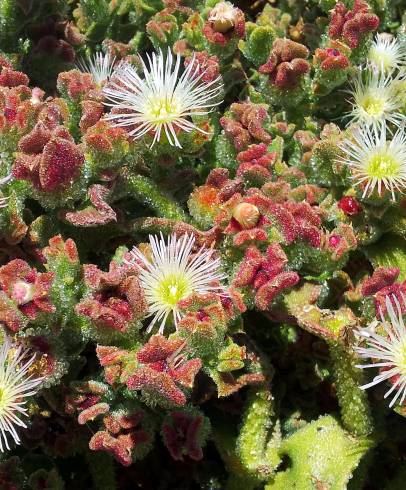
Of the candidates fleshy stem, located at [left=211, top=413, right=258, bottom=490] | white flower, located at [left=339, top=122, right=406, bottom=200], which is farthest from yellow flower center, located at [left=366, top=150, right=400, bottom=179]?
fleshy stem, located at [left=211, top=413, right=258, bottom=490]

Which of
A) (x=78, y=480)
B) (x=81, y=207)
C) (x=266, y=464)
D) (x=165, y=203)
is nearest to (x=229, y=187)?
(x=165, y=203)

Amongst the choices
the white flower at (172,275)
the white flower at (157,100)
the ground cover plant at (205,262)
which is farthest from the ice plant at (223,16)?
the white flower at (172,275)

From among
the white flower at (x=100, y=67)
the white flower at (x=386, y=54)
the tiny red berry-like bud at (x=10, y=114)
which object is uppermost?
the white flower at (x=386, y=54)

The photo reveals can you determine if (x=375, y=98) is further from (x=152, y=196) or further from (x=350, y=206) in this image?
(x=152, y=196)

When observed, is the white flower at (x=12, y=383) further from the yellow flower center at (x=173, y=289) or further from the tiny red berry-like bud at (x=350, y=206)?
the tiny red berry-like bud at (x=350, y=206)

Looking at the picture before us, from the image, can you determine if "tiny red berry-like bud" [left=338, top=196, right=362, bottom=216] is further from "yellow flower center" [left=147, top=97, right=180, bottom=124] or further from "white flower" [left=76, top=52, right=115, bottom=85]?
"white flower" [left=76, top=52, right=115, bottom=85]

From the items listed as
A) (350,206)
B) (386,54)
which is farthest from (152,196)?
(386,54)

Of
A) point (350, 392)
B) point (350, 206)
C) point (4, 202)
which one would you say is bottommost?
point (350, 392)
